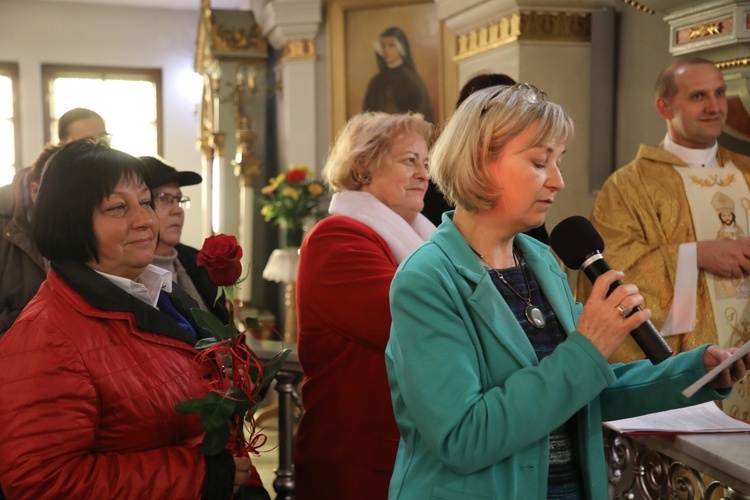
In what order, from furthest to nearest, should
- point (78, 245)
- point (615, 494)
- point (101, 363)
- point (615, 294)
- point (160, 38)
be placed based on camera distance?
point (160, 38) → point (615, 494) → point (78, 245) → point (101, 363) → point (615, 294)

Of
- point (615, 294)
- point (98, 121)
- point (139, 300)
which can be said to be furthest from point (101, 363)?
point (98, 121)

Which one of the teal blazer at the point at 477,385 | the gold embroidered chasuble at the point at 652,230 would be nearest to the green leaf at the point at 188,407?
the teal blazer at the point at 477,385

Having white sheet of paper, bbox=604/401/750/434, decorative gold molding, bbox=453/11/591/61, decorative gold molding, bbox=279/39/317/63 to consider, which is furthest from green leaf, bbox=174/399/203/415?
decorative gold molding, bbox=279/39/317/63

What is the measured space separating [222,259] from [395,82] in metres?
4.90

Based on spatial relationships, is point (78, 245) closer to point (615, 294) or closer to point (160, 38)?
point (615, 294)

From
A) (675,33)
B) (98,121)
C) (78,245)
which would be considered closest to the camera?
(78,245)

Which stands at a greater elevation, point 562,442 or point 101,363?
point 101,363

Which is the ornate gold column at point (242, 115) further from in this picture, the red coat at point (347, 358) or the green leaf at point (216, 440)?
the green leaf at point (216, 440)

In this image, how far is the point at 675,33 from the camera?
128 inches

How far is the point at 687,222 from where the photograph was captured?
126 inches

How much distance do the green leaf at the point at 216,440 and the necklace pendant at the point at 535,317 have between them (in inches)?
26.7

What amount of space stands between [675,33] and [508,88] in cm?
190

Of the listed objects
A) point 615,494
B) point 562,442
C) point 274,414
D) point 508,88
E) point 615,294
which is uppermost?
point 508,88

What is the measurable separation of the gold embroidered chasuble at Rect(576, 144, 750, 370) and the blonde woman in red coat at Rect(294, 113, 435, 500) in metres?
0.92
